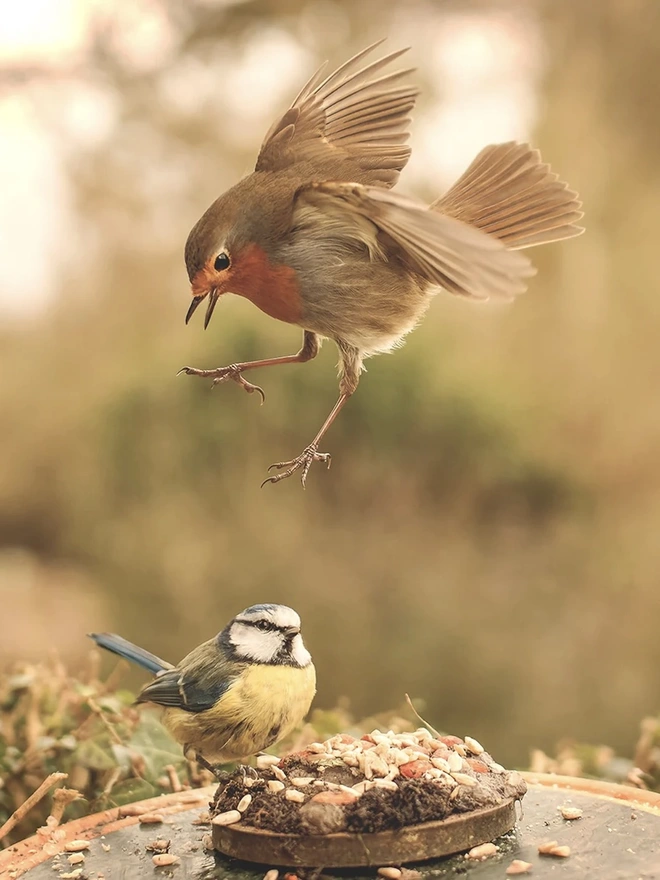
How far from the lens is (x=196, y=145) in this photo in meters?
6.04

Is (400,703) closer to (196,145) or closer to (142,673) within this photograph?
(142,673)

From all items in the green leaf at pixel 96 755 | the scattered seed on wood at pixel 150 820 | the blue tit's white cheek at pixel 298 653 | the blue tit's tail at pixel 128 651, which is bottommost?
the green leaf at pixel 96 755

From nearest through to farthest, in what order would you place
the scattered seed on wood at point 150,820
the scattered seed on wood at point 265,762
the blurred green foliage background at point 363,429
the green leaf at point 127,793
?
the scattered seed on wood at point 265,762 < the scattered seed on wood at point 150,820 < the green leaf at point 127,793 < the blurred green foliage background at point 363,429

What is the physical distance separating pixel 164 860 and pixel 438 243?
1.22m

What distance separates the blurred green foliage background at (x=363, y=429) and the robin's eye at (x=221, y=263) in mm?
3574

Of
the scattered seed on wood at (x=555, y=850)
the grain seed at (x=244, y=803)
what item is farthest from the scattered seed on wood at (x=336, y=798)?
the scattered seed on wood at (x=555, y=850)

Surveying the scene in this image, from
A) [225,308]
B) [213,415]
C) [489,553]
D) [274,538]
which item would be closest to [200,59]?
[225,308]

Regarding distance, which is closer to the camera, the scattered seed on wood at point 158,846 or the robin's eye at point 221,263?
the robin's eye at point 221,263

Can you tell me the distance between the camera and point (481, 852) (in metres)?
1.73

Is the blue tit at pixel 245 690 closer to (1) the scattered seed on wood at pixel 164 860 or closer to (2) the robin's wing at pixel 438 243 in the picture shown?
(1) the scattered seed on wood at pixel 164 860

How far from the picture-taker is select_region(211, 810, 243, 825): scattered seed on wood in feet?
5.82

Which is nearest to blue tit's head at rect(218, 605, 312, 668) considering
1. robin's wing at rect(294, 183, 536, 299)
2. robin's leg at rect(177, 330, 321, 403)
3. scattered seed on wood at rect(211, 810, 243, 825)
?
scattered seed on wood at rect(211, 810, 243, 825)

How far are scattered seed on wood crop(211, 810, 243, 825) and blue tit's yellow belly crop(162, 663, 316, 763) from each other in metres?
0.17

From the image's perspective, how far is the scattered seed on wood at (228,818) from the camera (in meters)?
1.77
